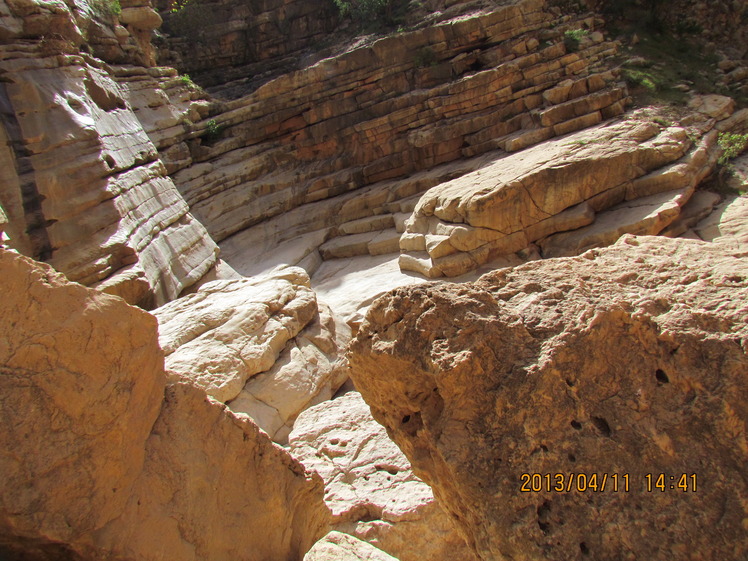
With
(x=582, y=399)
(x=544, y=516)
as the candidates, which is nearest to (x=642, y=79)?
(x=582, y=399)

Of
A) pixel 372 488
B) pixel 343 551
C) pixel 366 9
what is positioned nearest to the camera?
pixel 343 551

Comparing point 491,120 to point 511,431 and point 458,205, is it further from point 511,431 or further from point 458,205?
point 511,431

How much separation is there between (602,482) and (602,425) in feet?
0.86

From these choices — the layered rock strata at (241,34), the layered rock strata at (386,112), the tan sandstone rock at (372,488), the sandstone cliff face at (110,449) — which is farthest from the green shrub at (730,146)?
the layered rock strata at (241,34)

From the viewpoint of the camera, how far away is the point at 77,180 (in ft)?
31.7

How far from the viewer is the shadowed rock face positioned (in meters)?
2.29

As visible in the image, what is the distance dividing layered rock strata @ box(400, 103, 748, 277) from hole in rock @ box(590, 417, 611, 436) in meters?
7.47

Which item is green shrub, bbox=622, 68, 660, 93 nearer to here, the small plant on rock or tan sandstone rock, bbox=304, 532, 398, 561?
the small plant on rock

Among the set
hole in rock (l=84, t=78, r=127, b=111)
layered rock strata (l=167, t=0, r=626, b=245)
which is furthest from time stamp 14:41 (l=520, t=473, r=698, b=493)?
layered rock strata (l=167, t=0, r=626, b=245)

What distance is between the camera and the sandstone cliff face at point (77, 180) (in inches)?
356

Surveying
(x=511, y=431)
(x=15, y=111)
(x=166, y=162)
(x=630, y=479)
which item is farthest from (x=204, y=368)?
(x=166, y=162)

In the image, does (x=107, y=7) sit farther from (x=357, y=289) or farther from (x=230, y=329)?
(x=230, y=329)

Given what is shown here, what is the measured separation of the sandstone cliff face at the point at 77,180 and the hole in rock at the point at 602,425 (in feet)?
27.3

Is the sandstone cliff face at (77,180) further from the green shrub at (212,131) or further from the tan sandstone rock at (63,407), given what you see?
the tan sandstone rock at (63,407)
